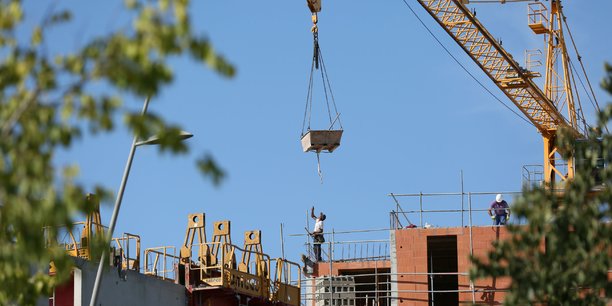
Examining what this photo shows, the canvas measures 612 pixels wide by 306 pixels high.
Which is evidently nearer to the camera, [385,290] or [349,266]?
[385,290]

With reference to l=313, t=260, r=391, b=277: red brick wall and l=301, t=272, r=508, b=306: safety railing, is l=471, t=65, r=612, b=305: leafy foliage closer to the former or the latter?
l=301, t=272, r=508, b=306: safety railing

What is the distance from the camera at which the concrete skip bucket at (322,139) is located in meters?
50.8

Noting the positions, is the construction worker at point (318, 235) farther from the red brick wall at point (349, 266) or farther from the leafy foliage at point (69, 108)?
the leafy foliage at point (69, 108)

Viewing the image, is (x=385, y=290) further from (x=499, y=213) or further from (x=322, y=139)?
(x=322, y=139)

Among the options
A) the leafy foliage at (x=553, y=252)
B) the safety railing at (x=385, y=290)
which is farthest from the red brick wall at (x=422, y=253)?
the leafy foliage at (x=553, y=252)

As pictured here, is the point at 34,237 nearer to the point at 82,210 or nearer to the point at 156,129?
the point at 82,210

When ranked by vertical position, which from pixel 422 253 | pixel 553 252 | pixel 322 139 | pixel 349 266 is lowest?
pixel 553 252

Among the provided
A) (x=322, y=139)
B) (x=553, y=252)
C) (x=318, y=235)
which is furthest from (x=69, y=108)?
(x=318, y=235)

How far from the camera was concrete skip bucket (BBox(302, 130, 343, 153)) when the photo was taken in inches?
1998

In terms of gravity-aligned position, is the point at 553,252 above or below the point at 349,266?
below

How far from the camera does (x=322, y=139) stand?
167 ft

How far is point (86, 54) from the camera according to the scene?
708 inches

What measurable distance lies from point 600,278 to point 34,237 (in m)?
10.5

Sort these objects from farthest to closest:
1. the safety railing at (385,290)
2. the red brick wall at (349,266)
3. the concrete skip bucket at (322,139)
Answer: the red brick wall at (349,266) < the safety railing at (385,290) < the concrete skip bucket at (322,139)
